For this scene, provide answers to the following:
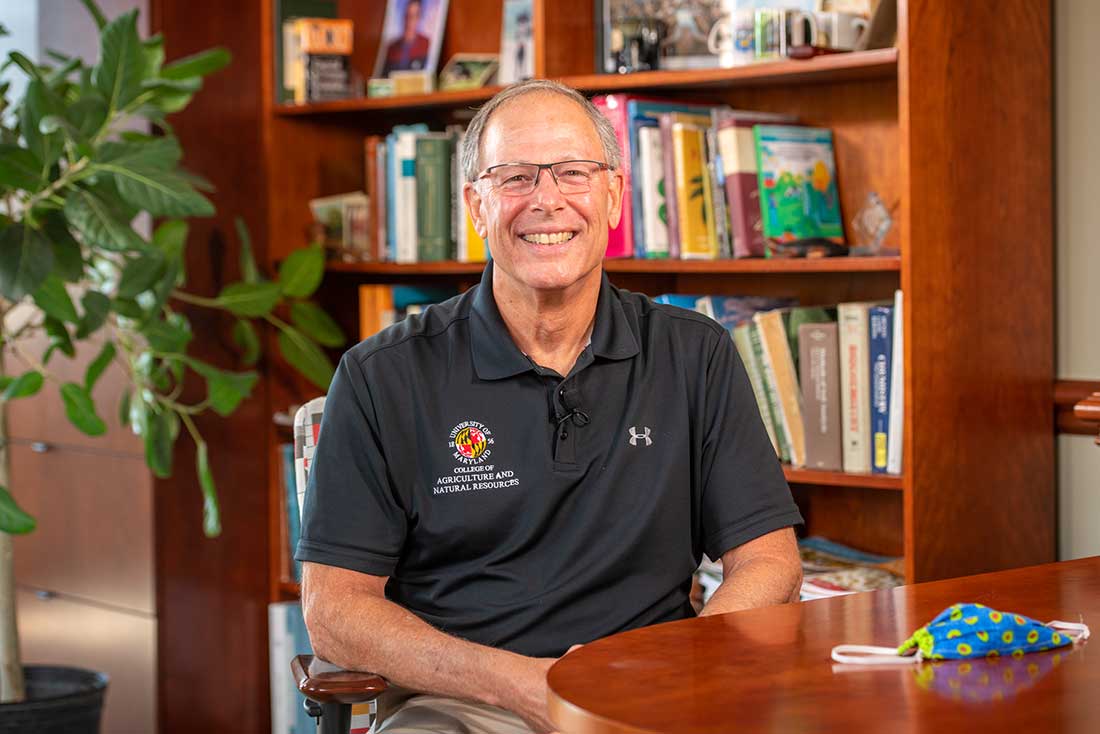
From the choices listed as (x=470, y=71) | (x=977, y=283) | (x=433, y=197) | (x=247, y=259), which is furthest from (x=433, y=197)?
(x=977, y=283)

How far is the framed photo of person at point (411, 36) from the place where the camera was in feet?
11.1

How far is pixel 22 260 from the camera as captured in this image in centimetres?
269

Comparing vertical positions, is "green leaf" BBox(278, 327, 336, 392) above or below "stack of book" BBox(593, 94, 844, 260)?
below

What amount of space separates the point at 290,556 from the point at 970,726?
99.7 inches

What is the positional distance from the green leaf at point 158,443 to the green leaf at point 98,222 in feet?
1.57

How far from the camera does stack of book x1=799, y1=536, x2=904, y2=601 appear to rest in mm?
2570

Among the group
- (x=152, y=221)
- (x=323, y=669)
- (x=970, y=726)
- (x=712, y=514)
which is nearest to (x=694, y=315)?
(x=712, y=514)

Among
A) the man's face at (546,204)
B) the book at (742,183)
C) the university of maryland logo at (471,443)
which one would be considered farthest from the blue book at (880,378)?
the university of maryland logo at (471,443)

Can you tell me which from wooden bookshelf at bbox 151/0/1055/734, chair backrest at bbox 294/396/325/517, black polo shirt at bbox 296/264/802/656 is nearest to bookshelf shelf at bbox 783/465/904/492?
wooden bookshelf at bbox 151/0/1055/734

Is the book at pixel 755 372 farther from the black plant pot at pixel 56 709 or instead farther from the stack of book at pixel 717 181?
the black plant pot at pixel 56 709

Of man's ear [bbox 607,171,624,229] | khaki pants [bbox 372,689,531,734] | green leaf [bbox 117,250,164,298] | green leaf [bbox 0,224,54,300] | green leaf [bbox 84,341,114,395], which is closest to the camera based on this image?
khaki pants [bbox 372,689,531,734]

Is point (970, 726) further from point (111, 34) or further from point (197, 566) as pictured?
point (197, 566)

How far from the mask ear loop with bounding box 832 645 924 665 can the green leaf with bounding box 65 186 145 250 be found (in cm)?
183

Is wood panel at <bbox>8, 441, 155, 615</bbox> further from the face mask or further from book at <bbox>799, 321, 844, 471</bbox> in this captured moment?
the face mask
